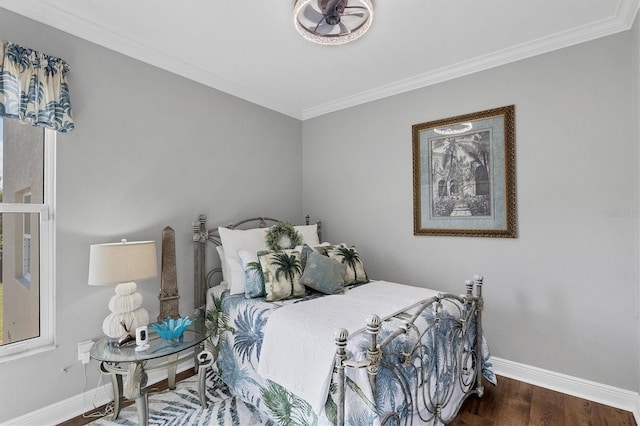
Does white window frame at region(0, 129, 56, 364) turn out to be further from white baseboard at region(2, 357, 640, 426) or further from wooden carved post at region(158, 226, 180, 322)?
wooden carved post at region(158, 226, 180, 322)

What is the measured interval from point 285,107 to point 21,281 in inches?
116

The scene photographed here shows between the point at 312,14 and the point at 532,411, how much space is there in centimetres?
306

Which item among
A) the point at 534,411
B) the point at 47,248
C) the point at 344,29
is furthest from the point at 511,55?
the point at 47,248

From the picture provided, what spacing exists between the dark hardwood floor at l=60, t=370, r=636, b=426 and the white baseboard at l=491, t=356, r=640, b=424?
0.05 meters

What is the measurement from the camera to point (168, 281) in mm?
2613

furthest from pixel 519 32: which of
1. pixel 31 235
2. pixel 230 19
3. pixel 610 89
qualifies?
pixel 31 235

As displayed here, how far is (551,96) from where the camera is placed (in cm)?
252

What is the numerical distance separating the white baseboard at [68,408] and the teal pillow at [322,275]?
5.44 ft

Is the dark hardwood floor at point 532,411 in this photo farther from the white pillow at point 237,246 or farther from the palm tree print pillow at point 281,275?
the palm tree print pillow at point 281,275

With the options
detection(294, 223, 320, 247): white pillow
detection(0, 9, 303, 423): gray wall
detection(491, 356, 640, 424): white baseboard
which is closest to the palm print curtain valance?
detection(0, 9, 303, 423): gray wall

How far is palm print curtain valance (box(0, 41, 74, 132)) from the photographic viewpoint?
190 centimetres

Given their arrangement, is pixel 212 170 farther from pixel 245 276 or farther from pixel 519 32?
pixel 519 32

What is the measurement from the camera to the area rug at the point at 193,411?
2105mm

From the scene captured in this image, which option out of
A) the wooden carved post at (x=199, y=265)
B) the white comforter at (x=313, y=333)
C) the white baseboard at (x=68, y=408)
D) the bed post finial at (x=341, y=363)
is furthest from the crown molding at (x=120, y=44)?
the bed post finial at (x=341, y=363)
